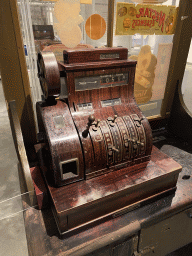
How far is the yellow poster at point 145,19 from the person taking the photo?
1.79 meters

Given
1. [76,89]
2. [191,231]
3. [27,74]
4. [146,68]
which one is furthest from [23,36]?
[191,231]

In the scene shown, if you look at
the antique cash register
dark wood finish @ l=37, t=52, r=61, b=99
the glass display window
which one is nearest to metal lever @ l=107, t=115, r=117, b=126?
the antique cash register

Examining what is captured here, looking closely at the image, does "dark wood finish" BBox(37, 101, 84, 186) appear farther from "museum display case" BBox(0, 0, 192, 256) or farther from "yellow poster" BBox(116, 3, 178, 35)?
"yellow poster" BBox(116, 3, 178, 35)

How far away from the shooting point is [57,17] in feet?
5.02

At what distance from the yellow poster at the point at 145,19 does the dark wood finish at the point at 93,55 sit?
0.44 metres

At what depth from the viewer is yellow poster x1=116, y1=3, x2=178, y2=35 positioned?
5.87 feet

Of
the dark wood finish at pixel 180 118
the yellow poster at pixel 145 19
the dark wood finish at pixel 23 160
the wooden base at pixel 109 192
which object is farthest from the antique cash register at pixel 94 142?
the dark wood finish at pixel 180 118

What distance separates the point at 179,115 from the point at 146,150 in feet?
3.40

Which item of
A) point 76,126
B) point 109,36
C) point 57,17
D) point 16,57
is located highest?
point 57,17

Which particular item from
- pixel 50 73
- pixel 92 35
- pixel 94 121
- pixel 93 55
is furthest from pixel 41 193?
pixel 92 35

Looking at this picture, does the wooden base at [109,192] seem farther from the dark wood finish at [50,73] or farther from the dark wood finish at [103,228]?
the dark wood finish at [50,73]

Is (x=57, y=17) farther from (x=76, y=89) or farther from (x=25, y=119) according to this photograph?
(x=25, y=119)

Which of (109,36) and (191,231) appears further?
(109,36)

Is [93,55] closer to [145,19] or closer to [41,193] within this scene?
[145,19]
